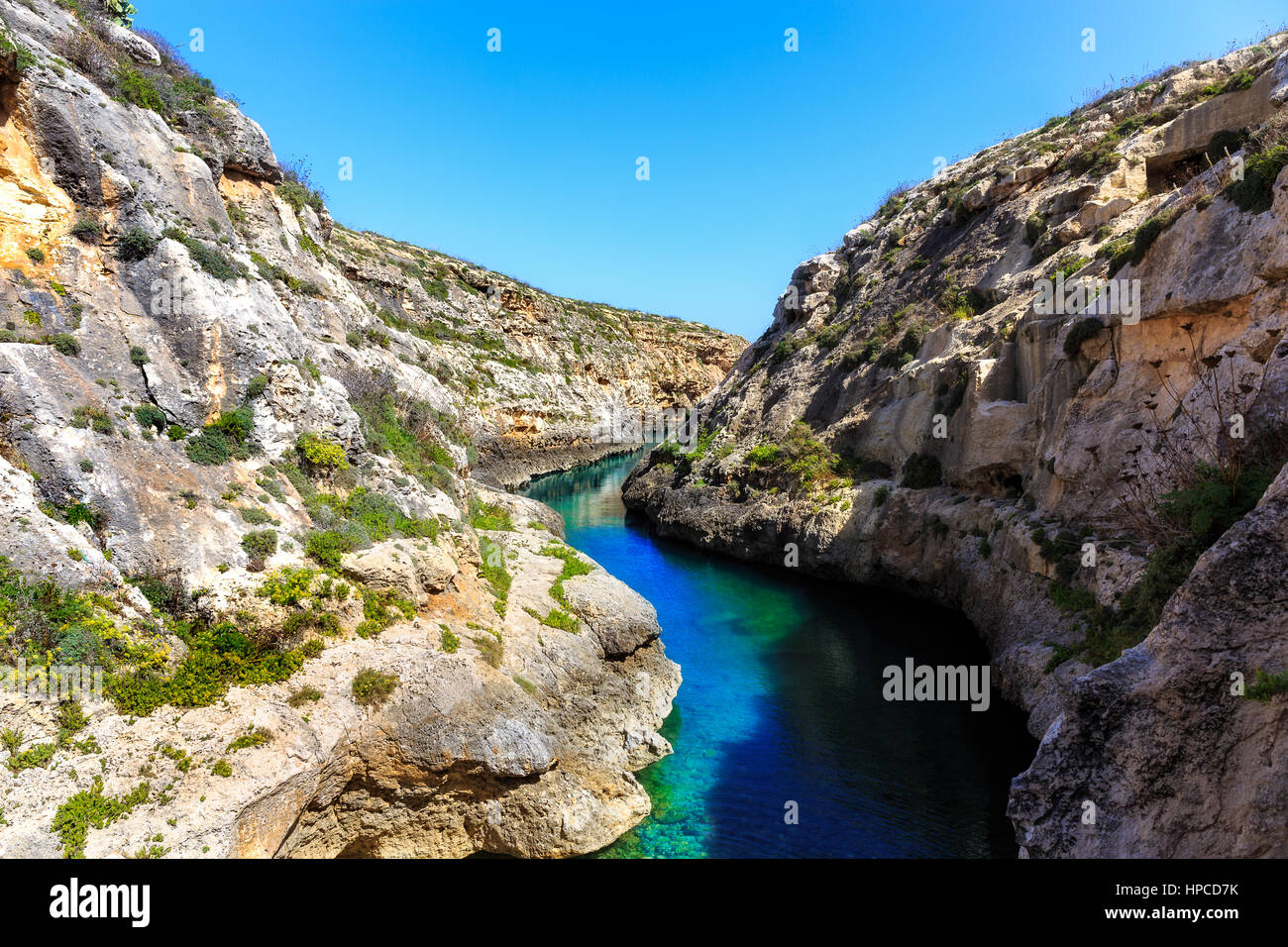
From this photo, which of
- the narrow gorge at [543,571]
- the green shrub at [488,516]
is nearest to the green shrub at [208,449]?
the narrow gorge at [543,571]

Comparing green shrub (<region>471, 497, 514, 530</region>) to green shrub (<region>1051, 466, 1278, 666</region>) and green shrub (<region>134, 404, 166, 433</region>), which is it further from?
green shrub (<region>1051, 466, 1278, 666</region>)

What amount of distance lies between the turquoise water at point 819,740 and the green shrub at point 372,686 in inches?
209

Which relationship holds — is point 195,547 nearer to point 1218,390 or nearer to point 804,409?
point 1218,390

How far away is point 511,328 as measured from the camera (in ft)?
243

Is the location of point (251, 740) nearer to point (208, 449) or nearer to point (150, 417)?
point (208, 449)

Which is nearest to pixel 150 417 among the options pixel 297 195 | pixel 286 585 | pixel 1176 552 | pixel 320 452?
pixel 320 452

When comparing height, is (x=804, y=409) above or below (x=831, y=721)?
above

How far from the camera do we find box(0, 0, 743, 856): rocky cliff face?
10523 millimetres

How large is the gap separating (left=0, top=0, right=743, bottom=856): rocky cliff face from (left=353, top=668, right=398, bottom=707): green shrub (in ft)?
0.13

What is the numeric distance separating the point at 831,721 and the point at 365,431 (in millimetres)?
14829

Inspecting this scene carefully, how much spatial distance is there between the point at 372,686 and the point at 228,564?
3557mm

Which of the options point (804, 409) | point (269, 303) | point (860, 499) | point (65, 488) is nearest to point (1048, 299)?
point (860, 499)

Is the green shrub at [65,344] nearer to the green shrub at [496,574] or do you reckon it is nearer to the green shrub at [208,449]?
the green shrub at [208,449]

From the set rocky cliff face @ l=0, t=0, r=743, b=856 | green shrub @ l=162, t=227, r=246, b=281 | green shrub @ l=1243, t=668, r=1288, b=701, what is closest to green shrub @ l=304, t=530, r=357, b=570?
rocky cliff face @ l=0, t=0, r=743, b=856
